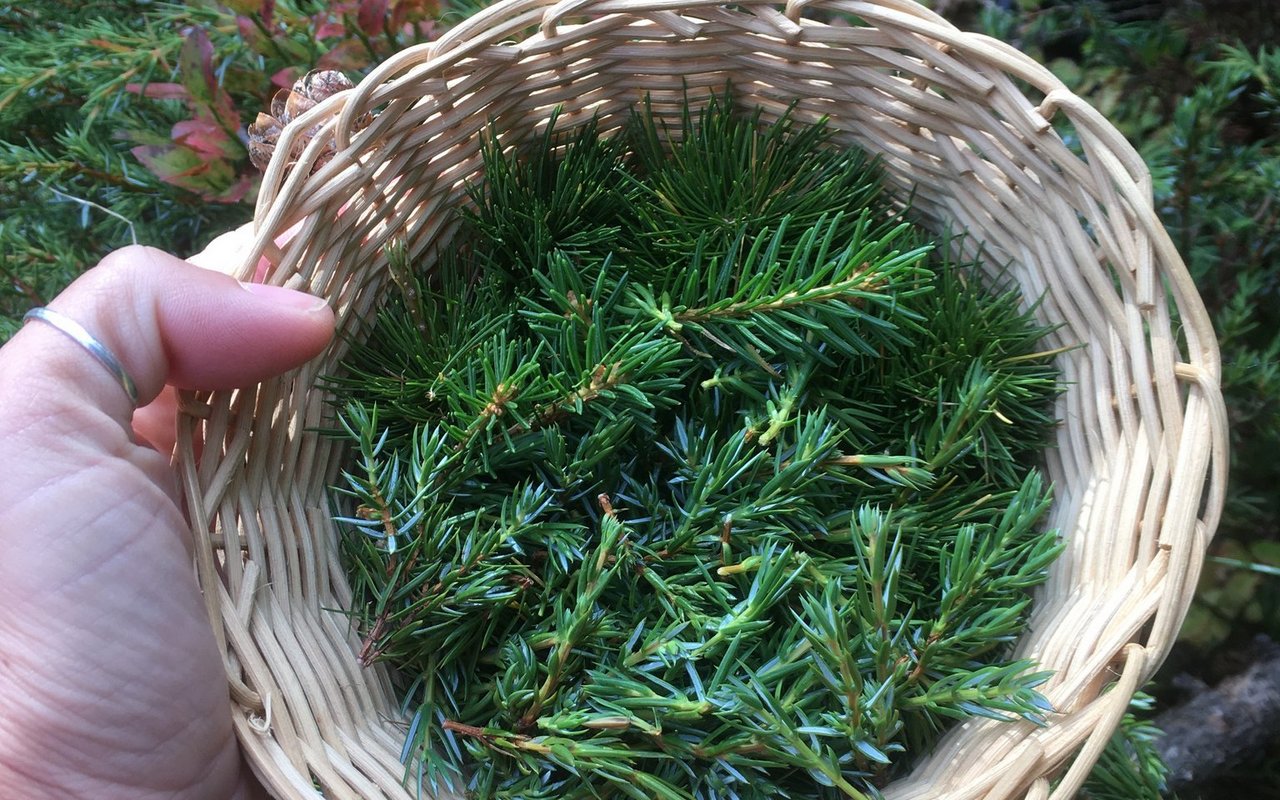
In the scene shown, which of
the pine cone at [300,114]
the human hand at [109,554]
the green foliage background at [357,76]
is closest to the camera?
the human hand at [109,554]

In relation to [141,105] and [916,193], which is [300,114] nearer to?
[141,105]

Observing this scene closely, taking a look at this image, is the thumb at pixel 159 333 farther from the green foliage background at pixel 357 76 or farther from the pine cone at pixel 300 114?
the green foliage background at pixel 357 76

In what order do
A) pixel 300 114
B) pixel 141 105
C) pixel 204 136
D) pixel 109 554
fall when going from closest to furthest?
pixel 109 554 → pixel 300 114 → pixel 204 136 → pixel 141 105

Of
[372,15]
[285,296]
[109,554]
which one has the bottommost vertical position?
[109,554]

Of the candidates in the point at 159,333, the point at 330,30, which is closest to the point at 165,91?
the point at 330,30

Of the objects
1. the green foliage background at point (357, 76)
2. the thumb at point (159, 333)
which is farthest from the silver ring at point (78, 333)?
the green foliage background at point (357, 76)

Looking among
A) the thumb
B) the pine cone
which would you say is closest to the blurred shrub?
the pine cone

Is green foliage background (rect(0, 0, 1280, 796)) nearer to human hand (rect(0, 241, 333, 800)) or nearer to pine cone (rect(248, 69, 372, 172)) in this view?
pine cone (rect(248, 69, 372, 172))
